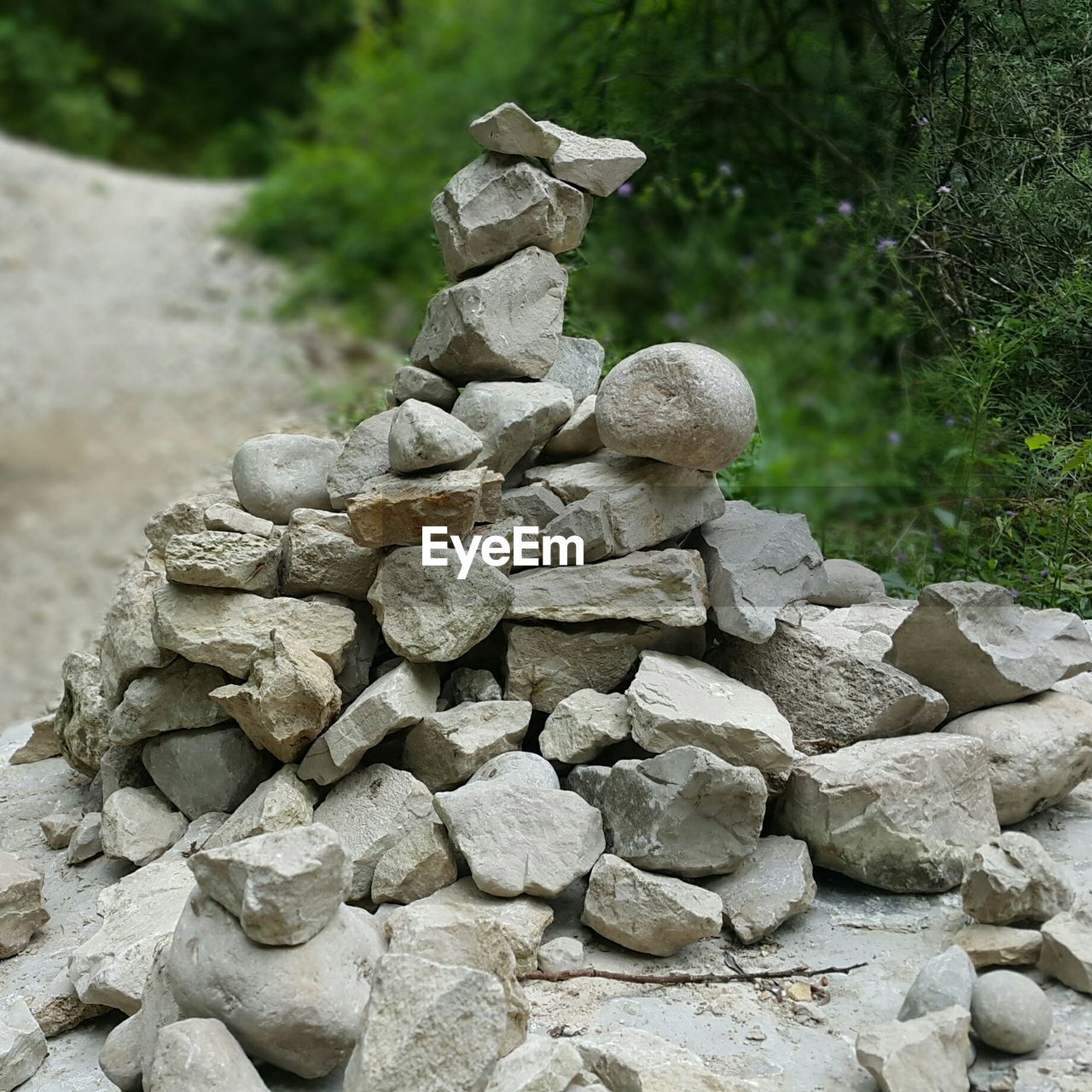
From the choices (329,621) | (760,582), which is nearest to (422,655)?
(329,621)

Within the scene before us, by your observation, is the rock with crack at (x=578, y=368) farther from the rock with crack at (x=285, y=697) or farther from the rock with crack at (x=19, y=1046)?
the rock with crack at (x=19, y=1046)

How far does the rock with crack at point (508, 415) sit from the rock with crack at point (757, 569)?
45 cm

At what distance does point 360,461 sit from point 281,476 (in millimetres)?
219

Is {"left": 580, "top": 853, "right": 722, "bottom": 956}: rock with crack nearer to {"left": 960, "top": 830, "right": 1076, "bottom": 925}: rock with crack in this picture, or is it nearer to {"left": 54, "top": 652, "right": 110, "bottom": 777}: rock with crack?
{"left": 960, "top": 830, "right": 1076, "bottom": 925}: rock with crack

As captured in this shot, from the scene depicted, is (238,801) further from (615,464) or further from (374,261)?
(374,261)

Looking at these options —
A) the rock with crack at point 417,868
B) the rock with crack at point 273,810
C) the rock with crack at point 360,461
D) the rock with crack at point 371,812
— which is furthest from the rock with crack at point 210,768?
the rock with crack at point 360,461

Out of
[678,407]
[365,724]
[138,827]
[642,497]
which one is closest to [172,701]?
[138,827]

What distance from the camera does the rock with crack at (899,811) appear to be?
8.47 ft

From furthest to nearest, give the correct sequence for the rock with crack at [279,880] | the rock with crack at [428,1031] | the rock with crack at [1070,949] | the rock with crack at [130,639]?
the rock with crack at [130,639], the rock with crack at [1070,949], the rock with crack at [279,880], the rock with crack at [428,1031]

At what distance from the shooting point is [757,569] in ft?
9.57

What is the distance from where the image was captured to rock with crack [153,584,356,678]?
109 inches

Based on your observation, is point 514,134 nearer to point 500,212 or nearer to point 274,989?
point 500,212

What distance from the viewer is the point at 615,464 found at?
3045 mm

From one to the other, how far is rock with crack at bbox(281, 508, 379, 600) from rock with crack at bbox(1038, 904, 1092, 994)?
5.07 feet
